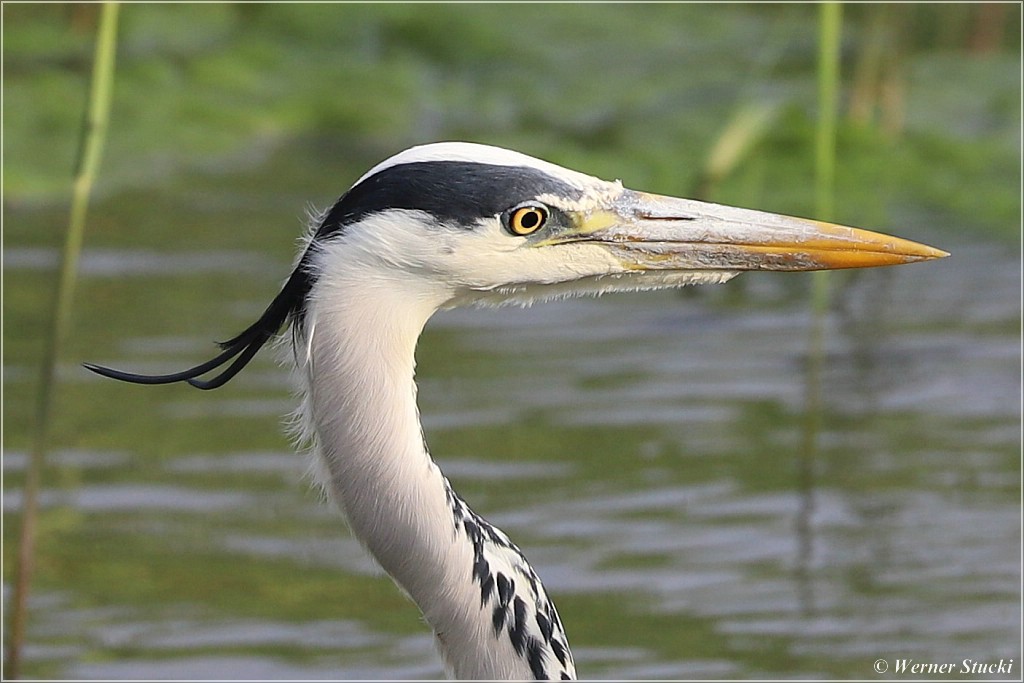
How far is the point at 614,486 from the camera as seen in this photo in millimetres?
6027

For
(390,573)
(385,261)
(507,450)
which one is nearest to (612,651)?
(507,450)

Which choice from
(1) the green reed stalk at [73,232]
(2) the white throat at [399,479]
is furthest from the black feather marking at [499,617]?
(1) the green reed stalk at [73,232]

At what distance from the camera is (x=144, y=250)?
8.14m

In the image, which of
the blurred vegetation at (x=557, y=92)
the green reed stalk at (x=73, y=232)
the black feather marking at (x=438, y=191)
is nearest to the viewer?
the black feather marking at (x=438, y=191)

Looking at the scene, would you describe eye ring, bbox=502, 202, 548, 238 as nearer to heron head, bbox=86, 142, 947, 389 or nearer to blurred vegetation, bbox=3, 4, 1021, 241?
heron head, bbox=86, 142, 947, 389

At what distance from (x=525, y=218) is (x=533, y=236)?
5 centimetres

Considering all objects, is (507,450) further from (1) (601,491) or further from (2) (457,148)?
(2) (457,148)

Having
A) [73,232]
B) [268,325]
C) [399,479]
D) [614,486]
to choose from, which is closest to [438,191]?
[268,325]

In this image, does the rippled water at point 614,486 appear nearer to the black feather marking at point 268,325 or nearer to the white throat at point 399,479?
the white throat at point 399,479

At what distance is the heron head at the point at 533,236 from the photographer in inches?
125

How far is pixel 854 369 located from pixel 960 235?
1614mm

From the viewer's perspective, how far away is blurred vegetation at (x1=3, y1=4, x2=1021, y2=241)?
8.73m

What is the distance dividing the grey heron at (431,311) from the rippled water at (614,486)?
1.72 metres

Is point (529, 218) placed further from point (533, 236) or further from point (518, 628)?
point (518, 628)
